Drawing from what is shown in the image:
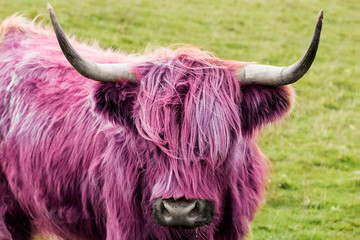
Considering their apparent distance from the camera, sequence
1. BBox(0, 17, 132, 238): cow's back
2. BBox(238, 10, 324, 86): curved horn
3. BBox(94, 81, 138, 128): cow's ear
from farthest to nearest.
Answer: BBox(0, 17, 132, 238): cow's back → BBox(94, 81, 138, 128): cow's ear → BBox(238, 10, 324, 86): curved horn

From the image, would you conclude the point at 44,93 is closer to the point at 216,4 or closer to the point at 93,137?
the point at 93,137

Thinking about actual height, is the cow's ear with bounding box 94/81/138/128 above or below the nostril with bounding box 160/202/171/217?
above

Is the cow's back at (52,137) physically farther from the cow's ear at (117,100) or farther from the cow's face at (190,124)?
the cow's face at (190,124)

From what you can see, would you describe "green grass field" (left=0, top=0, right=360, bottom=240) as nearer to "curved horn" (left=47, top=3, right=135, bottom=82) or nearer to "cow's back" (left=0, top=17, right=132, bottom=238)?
"cow's back" (left=0, top=17, right=132, bottom=238)

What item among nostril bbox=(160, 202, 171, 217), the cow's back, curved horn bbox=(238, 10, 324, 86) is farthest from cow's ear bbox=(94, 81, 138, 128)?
curved horn bbox=(238, 10, 324, 86)

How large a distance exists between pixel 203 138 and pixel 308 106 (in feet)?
20.8

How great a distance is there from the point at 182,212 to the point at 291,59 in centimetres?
869

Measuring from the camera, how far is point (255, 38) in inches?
492

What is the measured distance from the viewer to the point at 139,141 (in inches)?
149

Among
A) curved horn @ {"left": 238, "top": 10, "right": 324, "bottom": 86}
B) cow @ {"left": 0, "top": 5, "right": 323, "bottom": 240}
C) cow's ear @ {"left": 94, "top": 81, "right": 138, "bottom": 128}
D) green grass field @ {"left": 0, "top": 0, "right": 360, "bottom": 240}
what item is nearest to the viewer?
curved horn @ {"left": 238, "top": 10, "right": 324, "bottom": 86}

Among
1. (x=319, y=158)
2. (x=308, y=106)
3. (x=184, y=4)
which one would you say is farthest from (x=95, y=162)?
(x=184, y=4)

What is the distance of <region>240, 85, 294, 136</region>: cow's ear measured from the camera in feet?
12.1

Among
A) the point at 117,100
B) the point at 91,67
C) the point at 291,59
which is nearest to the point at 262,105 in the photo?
the point at 117,100

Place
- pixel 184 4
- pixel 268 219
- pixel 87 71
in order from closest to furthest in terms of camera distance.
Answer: pixel 87 71, pixel 268 219, pixel 184 4
